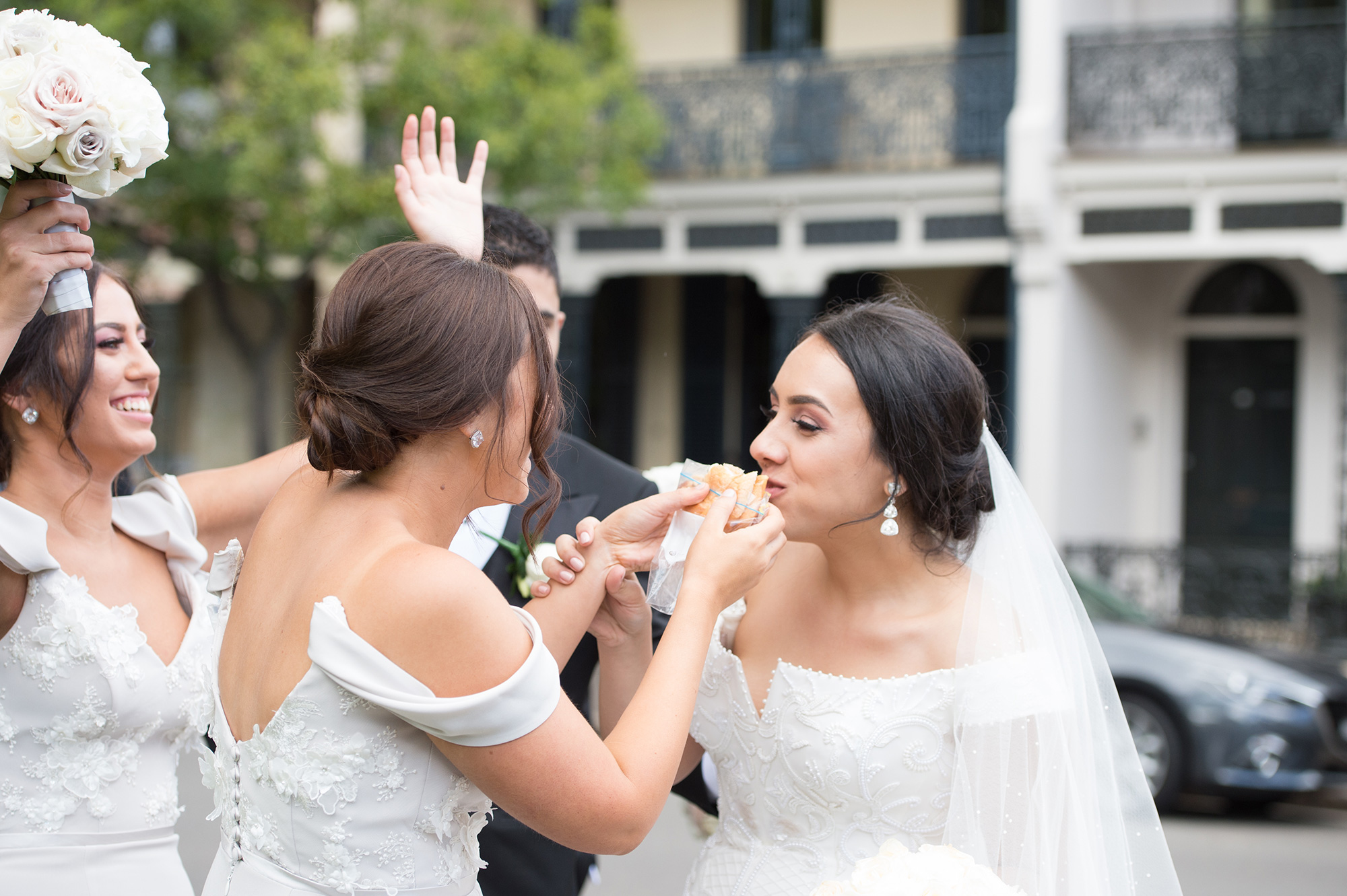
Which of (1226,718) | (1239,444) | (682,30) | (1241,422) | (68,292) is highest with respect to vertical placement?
→ (682,30)

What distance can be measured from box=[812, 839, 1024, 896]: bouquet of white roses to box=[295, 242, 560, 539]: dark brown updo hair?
94cm

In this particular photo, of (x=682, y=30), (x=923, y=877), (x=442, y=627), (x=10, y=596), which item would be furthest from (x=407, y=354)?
(x=682, y=30)

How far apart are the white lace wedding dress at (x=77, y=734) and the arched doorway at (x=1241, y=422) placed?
44.7 feet

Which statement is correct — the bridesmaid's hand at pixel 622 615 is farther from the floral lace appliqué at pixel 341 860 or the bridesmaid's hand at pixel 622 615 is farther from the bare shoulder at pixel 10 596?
the bare shoulder at pixel 10 596

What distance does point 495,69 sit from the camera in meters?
11.4

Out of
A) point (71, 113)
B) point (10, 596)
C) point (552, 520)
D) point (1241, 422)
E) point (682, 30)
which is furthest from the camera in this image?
point (682, 30)

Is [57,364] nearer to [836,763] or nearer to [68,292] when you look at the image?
[68,292]

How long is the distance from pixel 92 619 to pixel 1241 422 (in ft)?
47.3

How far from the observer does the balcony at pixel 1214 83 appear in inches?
481

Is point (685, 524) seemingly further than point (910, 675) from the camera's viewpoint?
No

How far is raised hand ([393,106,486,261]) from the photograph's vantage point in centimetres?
279

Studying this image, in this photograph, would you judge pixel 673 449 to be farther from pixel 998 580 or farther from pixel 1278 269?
pixel 998 580

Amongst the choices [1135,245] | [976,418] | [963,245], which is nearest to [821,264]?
[963,245]

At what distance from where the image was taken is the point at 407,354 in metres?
1.86
